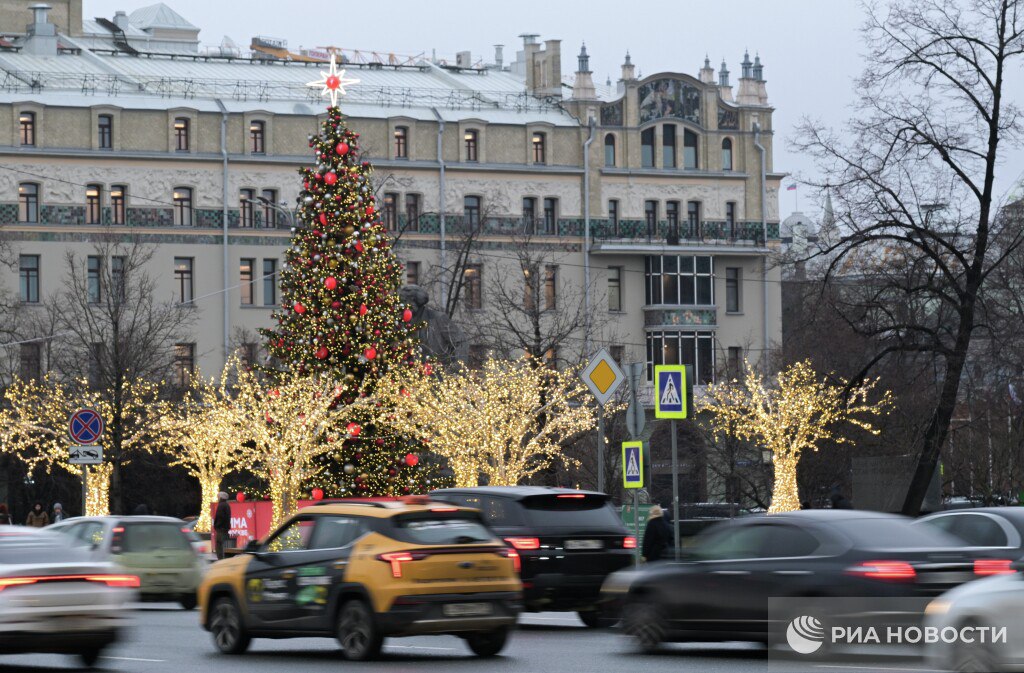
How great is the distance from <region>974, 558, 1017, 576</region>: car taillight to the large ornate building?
56156 millimetres

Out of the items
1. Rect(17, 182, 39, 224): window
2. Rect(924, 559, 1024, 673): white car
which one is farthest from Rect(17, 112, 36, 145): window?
Rect(924, 559, 1024, 673): white car

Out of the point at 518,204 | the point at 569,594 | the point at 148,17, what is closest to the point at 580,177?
the point at 518,204

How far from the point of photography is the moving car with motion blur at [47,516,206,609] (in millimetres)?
27594

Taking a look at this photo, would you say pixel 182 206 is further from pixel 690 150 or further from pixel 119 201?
pixel 690 150

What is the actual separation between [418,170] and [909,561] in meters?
67.3

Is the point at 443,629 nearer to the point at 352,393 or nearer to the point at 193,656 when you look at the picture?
the point at 193,656

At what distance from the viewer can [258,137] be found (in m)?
80.6

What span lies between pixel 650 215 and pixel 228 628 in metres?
69.0

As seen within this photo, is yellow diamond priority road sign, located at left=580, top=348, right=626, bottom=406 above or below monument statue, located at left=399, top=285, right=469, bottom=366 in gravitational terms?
below

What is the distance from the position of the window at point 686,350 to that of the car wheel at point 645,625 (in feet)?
217

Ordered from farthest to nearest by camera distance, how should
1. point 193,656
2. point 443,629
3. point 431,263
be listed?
point 431,263
point 193,656
point 443,629

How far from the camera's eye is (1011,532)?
20.9 metres

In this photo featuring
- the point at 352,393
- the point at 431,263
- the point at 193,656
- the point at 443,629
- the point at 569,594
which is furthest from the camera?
the point at 431,263

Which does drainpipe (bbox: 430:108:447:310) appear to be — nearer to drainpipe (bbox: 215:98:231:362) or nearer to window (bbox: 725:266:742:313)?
drainpipe (bbox: 215:98:231:362)
